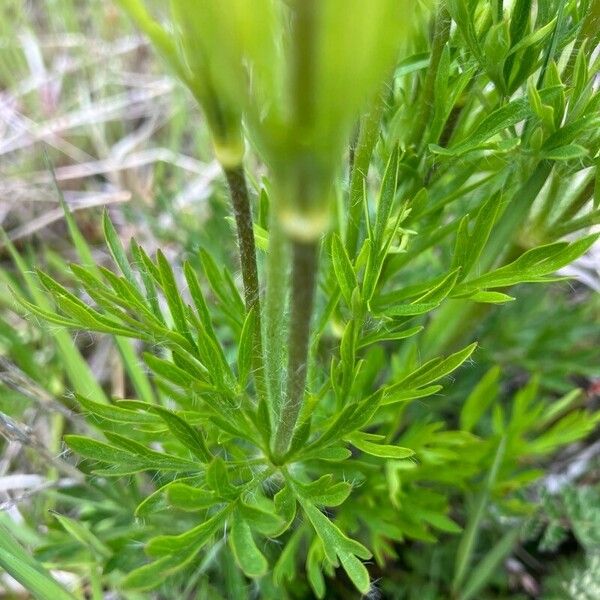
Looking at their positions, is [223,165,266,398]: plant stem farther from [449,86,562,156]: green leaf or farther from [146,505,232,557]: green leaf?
[449,86,562,156]: green leaf

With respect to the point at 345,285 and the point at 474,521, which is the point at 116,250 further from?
the point at 474,521

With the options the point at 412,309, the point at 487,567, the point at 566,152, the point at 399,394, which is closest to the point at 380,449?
the point at 399,394

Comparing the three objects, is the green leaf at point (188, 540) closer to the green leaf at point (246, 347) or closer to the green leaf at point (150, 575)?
the green leaf at point (150, 575)

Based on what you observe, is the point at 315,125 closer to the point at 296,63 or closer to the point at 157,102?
the point at 296,63

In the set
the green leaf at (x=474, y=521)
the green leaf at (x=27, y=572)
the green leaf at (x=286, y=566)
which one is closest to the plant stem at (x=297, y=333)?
the green leaf at (x=286, y=566)

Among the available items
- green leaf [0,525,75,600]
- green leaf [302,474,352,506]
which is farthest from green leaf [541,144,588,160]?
green leaf [0,525,75,600]
